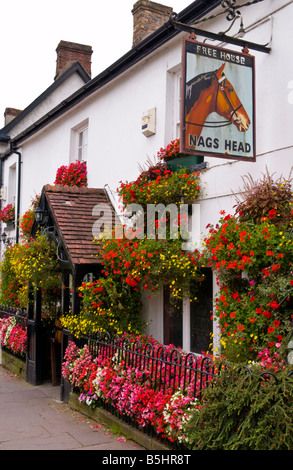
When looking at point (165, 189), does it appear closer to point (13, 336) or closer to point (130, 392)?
point (130, 392)

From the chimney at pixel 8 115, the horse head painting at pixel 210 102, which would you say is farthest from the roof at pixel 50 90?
the horse head painting at pixel 210 102

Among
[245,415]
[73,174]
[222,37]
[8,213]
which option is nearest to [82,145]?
[73,174]

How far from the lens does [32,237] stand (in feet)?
33.2

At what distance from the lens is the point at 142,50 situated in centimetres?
889

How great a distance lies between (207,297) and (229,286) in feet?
4.07

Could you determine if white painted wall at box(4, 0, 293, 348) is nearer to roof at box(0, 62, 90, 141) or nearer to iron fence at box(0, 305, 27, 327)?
iron fence at box(0, 305, 27, 327)

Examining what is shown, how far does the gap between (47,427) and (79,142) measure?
730 centimetres

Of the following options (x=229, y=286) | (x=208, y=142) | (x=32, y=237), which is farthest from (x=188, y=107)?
(x=32, y=237)

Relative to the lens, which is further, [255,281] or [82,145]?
[82,145]

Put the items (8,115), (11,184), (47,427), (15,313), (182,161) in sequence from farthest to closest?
(8,115)
(11,184)
(15,313)
(182,161)
(47,427)

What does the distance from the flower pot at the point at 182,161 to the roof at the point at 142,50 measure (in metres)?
1.96

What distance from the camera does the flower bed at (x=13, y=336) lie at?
1067cm

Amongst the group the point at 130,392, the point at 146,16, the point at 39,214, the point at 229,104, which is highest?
the point at 146,16

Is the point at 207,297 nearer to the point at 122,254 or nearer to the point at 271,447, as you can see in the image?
the point at 122,254
